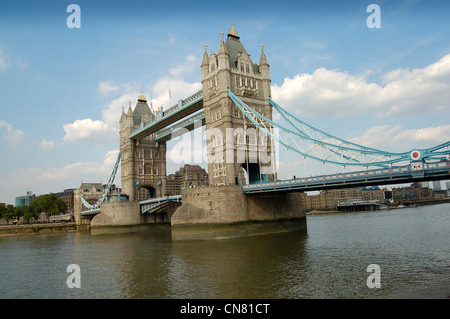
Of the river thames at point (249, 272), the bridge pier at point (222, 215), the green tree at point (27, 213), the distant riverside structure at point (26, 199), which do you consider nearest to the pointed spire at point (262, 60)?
the bridge pier at point (222, 215)

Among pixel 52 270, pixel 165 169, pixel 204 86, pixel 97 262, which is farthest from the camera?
pixel 165 169

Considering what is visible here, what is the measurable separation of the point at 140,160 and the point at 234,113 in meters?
30.0

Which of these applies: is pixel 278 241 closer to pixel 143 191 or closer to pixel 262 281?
pixel 262 281

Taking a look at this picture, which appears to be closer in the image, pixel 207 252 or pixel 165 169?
pixel 207 252

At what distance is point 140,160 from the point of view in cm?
6397

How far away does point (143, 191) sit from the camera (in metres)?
69.1

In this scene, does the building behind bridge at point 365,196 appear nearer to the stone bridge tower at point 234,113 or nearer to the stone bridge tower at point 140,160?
the stone bridge tower at point 140,160

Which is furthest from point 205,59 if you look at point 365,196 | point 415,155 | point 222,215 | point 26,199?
point 26,199

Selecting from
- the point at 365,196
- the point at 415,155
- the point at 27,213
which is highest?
the point at 415,155

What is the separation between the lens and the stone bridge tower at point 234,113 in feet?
128

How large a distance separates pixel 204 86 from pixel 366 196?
141039 mm

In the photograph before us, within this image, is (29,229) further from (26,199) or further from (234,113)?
(26,199)

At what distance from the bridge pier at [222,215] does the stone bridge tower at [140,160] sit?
96.4 feet
